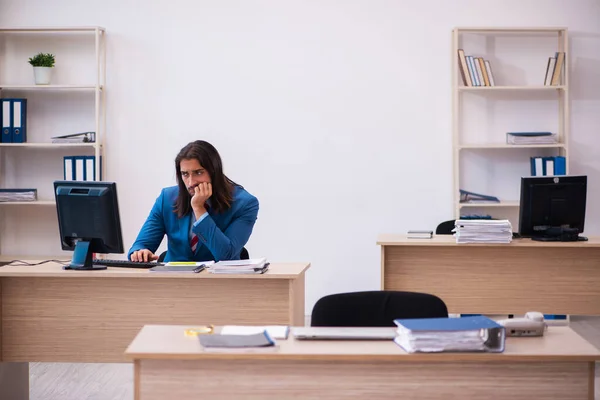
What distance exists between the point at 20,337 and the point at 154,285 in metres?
0.67

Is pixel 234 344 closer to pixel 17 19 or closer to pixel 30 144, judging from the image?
pixel 30 144

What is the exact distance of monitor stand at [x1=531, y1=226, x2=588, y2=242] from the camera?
453 cm

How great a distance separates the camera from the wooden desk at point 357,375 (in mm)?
2170

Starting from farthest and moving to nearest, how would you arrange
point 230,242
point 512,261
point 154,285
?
point 512,261 < point 230,242 < point 154,285

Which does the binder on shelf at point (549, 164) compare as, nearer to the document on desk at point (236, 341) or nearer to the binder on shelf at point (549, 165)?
the binder on shelf at point (549, 165)

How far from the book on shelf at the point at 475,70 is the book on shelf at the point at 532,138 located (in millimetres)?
444

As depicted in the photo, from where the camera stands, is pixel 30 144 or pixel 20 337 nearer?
pixel 20 337

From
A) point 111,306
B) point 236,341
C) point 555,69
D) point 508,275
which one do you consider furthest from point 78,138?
point 236,341

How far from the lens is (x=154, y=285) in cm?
365

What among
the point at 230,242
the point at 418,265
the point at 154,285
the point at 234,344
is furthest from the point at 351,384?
the point at 418,265

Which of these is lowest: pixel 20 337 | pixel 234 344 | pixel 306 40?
pixel 20 337

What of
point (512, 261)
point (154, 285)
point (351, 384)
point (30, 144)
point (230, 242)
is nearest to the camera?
point (351, 384)

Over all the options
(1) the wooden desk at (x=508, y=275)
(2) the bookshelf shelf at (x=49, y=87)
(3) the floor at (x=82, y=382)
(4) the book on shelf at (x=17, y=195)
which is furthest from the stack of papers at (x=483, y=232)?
(4) the book on shelf at (x=17, y=195)

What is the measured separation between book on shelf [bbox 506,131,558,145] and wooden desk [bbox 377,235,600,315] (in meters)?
1.68
